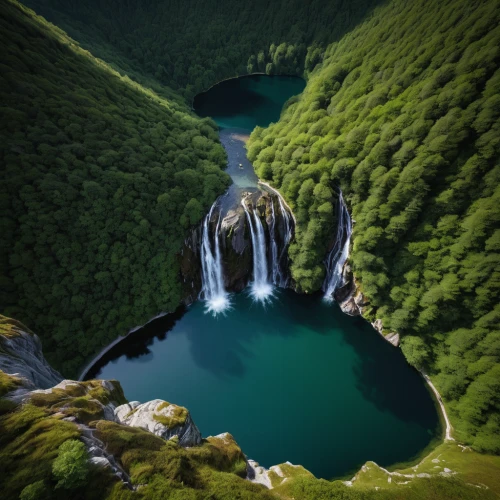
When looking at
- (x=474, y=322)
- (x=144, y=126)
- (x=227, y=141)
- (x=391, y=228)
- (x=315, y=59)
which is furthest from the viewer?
(x=315, y=59)

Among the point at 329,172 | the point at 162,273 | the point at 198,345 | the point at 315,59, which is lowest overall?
the point at 198,345

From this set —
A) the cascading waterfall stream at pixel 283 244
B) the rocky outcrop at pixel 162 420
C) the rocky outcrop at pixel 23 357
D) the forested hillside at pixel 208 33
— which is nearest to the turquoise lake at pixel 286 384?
the cascading waterfall stream at pixel 283 244

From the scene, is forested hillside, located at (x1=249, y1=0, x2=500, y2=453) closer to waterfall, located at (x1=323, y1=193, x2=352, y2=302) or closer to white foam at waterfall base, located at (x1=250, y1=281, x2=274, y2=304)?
waterfall, located at (x1=323, y1=193, x2=352, y2=302)

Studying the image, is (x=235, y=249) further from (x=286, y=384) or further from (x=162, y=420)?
(x=162, y=420)

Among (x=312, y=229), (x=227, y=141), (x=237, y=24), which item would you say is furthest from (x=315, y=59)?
(x=312, y=229)

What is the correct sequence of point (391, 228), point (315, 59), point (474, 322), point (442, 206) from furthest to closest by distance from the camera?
point (315, 59), point (391, 228), point (442, 206), point (474, 322)

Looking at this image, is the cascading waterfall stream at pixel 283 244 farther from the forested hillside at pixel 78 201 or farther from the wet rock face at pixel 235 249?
the forested hillside at pixel 78 201

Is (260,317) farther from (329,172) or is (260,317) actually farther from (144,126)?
(144,126)

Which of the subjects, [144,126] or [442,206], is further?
[144,126]
